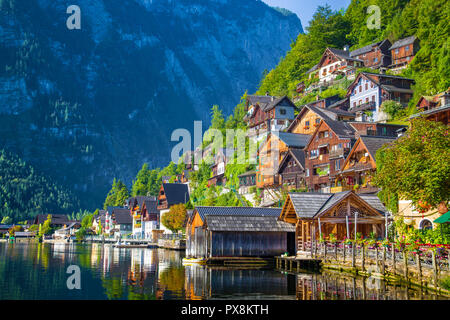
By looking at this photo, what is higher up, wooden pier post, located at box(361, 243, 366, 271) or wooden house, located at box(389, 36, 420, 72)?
wooden house, located at box(389, 36, 420, 72)

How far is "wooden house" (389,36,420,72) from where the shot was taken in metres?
97.3

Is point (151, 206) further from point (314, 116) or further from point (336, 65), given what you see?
point (336, 65)

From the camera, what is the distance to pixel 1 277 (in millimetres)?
36906

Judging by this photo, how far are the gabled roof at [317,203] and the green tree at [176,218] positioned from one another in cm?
5258

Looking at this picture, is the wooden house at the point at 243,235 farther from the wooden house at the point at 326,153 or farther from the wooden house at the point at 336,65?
the wooden house at the point at 336,65

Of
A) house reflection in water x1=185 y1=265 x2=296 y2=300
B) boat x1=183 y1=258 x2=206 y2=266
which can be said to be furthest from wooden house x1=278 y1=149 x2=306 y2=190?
house reflection in water x1=185 y1=265 x2=296 y2=300

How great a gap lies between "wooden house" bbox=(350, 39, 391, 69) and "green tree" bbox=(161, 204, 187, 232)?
52.7m

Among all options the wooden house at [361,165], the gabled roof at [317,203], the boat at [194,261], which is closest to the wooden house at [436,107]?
the wooden house at [361,165]

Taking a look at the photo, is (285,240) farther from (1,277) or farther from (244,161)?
(244,161)

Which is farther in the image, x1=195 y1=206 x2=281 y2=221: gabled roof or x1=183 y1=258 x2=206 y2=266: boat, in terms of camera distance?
x1=195 y1=206 x2=281 y2=221: gabled roof

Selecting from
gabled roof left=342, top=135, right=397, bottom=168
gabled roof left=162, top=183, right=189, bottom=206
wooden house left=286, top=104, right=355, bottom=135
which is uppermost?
wooden house left=286, top=104, right=355, bottom=135

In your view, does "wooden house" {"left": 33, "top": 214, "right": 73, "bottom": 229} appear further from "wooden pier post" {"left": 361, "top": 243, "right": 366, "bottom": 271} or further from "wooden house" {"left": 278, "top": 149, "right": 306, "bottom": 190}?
"wooden pier post" {"left": 361, "top": 243, "right": 366, "bottom": 271}

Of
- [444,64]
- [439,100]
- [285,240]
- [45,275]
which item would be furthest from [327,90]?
[45,275]

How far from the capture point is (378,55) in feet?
342
